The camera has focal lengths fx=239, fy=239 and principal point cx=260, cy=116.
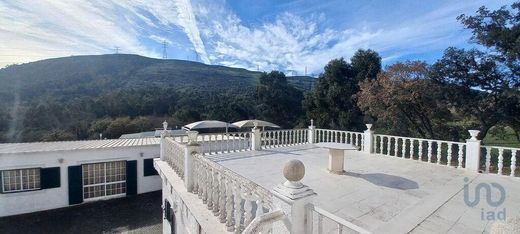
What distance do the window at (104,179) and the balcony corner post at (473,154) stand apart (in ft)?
41.2

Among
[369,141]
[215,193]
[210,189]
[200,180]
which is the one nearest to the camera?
[215,193]

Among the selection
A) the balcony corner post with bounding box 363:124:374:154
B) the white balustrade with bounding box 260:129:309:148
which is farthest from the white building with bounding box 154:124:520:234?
the white balustrade with bounding box 260:129:309:148

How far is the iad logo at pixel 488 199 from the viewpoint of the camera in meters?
3.14

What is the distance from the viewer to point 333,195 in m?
3.78

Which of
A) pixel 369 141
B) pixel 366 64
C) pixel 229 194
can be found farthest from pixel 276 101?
pixel 229 194

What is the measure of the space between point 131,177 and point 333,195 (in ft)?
34.6

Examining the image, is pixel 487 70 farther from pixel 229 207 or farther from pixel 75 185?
pixel 75 185

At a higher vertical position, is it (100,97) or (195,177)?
(100,97)

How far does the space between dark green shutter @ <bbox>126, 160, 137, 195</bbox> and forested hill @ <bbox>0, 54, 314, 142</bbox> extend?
12.5 meters

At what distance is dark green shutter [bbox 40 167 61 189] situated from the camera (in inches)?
384

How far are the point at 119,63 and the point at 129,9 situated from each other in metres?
30.7

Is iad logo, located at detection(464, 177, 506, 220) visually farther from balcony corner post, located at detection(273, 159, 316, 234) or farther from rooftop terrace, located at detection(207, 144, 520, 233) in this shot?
balcony corner post, located at detection(273, 159, 316, 234)

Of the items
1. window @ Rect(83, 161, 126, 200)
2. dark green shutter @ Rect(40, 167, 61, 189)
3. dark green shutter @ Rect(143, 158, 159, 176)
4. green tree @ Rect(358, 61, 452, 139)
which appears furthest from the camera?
dark green shutter @ Rect(143, 158, 159, 176)

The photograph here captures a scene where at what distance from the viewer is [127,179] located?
11211mm
